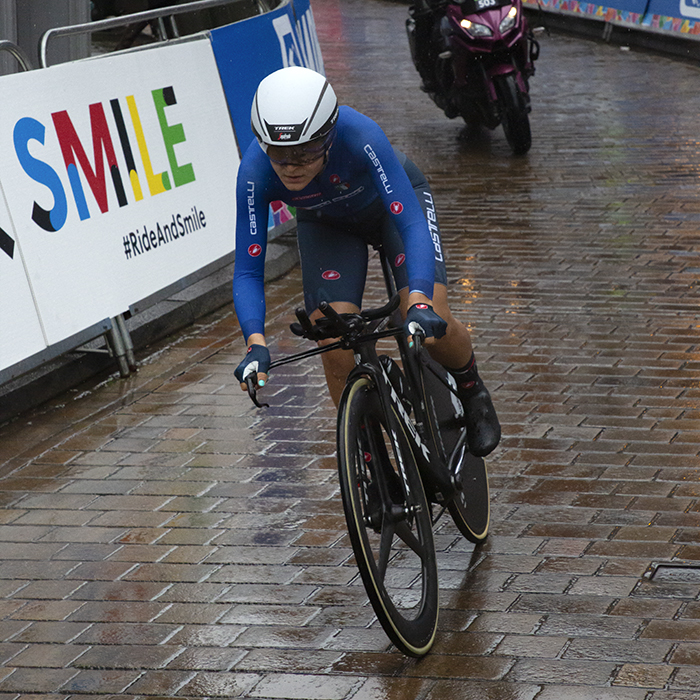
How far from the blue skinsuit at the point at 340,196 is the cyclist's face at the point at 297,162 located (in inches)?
6.8

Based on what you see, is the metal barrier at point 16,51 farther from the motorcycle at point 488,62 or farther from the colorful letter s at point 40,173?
the motorcycle at point 488,62

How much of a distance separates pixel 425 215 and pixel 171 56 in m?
4.03

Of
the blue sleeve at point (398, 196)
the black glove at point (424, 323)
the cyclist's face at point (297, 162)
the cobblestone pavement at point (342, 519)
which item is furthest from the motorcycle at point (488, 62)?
the black glove at point (424, 323)

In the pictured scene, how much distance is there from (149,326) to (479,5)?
21.6ft

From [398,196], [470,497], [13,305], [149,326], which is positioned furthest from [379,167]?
[149,326]

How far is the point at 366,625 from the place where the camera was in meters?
4.03

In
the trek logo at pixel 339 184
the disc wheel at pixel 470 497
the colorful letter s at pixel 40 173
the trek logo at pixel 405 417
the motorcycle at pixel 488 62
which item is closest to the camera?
the trek logo at pixel 405 417

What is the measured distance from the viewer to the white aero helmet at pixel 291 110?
358cm

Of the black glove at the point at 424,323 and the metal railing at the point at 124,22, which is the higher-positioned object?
the metal railing at the point at 124,22

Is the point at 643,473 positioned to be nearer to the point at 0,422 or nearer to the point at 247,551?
the point at 247,551

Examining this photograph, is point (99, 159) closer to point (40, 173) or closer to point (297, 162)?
point (40, 173)

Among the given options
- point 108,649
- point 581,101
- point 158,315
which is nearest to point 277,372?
point 158,315

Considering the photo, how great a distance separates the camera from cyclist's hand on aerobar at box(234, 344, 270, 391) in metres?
3.56

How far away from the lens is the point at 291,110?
11.7 ft
